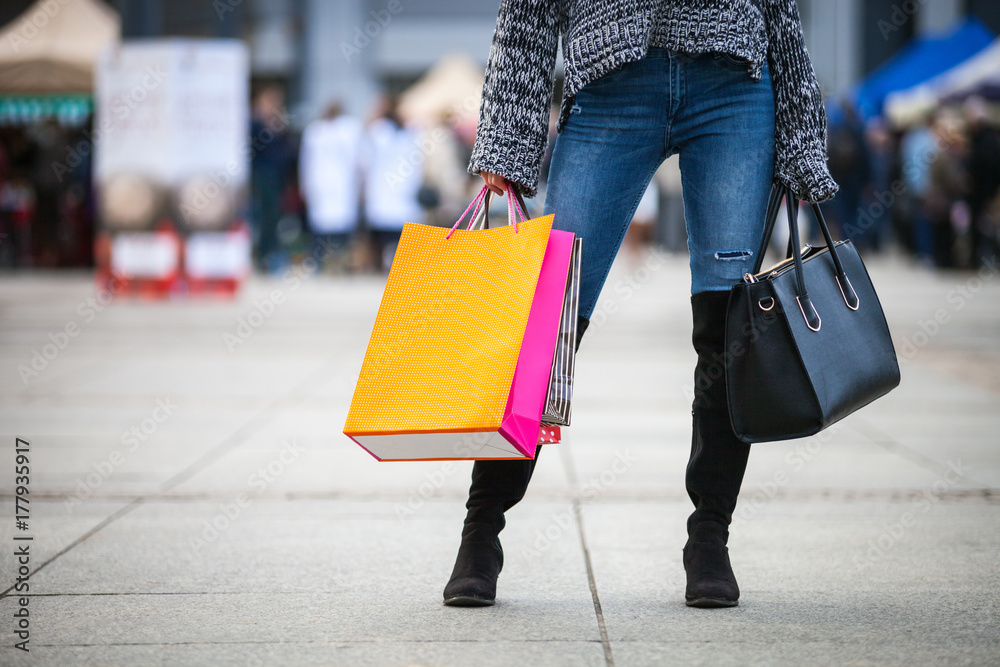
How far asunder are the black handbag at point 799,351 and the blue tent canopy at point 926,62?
18.4 m

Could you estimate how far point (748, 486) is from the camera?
4090mm

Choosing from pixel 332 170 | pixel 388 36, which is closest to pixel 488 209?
pixel 332 170

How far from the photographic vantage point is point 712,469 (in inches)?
106

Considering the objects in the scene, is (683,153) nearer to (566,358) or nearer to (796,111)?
(796,111)

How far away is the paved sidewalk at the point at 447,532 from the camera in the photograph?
2.45m

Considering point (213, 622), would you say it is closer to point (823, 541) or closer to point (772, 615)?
point (772, 615)

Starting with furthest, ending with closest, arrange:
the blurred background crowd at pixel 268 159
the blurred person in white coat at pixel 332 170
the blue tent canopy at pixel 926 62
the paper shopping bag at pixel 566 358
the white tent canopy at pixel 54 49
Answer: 1. the blue tent canopy at pixel 926 62
2. the blurred person in white coat at pixel 332 170
3. the white tent canopy at pixel 54 49
4. the blurred background crowd at pixel 268 159
5. the paper shopping bag at pixel 566 358

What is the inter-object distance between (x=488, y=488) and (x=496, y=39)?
1.02 m

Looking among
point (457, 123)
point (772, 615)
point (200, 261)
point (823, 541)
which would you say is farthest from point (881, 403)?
point (457, 123)

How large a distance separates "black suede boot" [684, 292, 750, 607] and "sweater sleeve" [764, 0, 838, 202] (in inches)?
12.3

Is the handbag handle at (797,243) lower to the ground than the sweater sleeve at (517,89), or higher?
lower

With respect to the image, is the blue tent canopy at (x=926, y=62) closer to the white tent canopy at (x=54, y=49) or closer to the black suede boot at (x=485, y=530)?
the white tent canopy at (x=54, y=49)

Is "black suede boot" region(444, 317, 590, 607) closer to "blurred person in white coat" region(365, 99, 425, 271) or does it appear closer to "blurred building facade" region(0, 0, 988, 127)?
"blurred person in white coat" region(365, 99, 425, 271)

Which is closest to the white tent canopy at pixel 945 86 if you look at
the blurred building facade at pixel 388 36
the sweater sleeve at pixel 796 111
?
the blurred building facade at pixel 388 36
